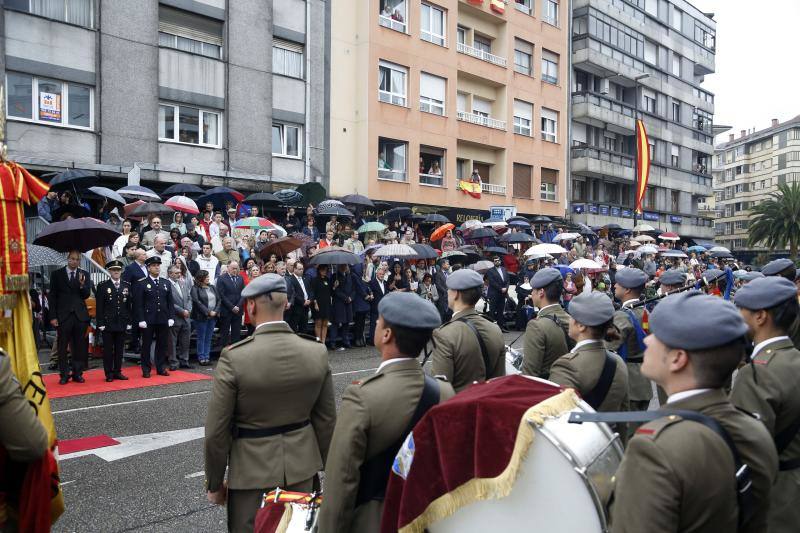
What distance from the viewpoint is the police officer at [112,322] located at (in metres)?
11.2

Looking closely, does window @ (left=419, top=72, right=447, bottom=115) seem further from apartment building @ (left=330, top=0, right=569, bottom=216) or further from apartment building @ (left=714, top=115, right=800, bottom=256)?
apartment building @ (left=714, top=115, right=800, bottom=256)

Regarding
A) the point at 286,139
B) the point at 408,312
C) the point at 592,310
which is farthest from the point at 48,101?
the point at 408,312

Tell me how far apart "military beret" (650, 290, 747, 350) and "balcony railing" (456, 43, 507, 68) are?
30.5m

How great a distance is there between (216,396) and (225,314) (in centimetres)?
1008

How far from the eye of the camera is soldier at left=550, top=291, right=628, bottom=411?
4172 millimetres

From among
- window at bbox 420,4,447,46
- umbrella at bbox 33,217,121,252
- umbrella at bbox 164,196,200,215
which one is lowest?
umbrella at bbox 33,217,121,252

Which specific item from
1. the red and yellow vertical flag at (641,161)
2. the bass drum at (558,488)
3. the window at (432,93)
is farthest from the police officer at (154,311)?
the red and yellow vertical flag at (641,161)

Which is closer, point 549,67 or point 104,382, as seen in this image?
point 104,382

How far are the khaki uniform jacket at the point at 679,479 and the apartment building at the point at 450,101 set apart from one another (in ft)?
81.0

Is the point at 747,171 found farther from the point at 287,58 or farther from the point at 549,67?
the point at 287,58

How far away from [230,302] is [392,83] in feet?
57.6

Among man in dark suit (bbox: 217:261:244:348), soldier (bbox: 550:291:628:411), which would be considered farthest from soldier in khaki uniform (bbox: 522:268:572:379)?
man in dark suit (bbox: 217:261:244:348)

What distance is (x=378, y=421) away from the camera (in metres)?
2.99

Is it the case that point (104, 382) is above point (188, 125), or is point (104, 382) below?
below
